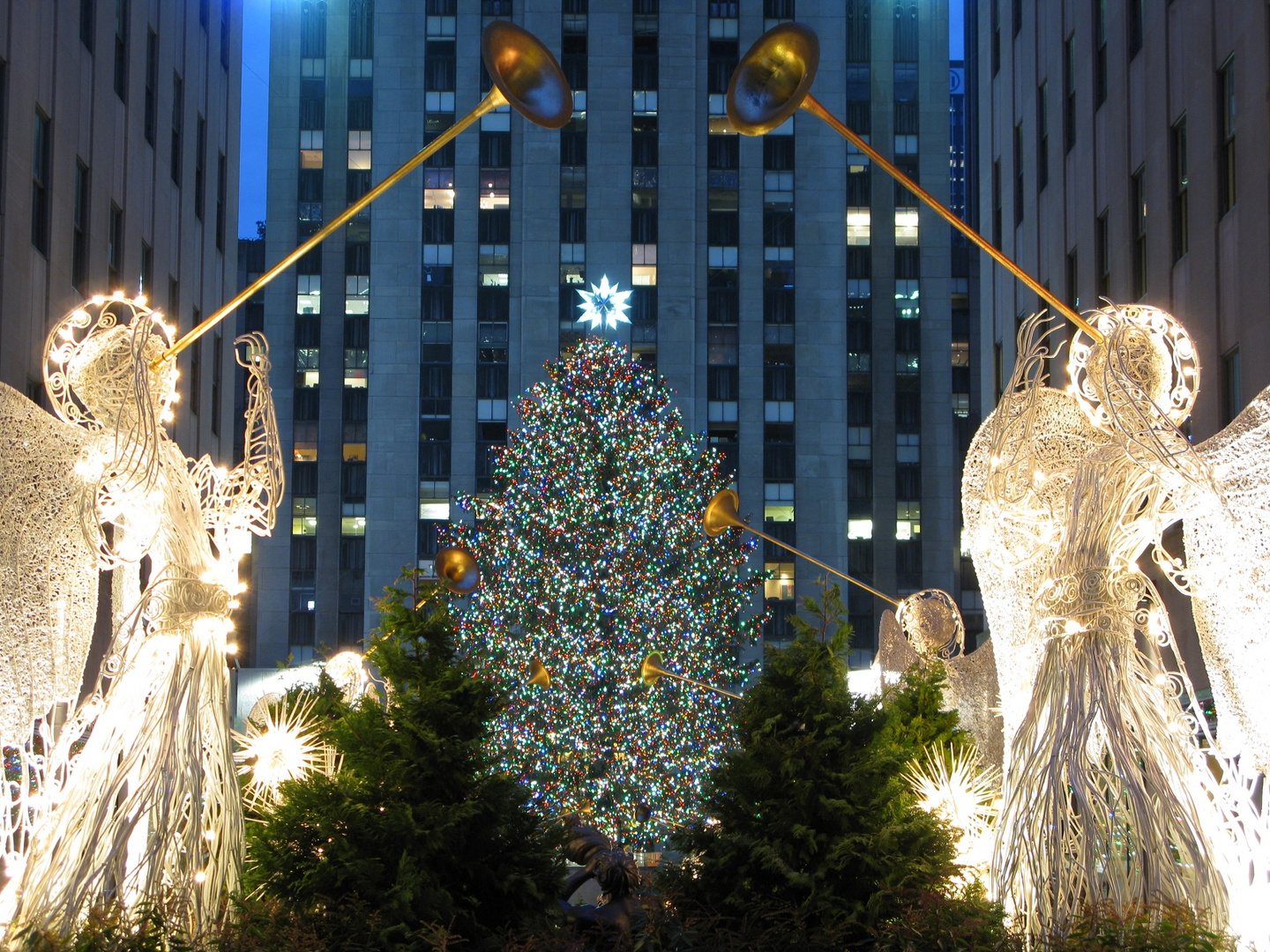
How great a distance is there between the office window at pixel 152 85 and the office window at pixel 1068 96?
16399 millimetres

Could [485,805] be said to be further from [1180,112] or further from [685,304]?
[685,304]

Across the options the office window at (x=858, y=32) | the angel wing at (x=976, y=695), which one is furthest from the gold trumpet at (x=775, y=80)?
the office window at (x=858, y=32)

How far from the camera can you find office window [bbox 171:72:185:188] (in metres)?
26.1

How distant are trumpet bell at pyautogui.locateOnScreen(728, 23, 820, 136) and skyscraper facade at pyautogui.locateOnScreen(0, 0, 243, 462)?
1348 cm

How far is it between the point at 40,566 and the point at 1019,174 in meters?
23.2

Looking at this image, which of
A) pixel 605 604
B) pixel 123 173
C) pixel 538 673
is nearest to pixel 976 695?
pixel 538 673

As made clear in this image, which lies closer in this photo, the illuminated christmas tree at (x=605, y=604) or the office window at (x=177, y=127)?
the illuminated christmas tree at (x=605, y=604)

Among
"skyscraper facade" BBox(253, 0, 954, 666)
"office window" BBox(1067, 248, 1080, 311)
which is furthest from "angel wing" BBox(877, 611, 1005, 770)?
"skyscraper facade" BBox(253, 0, 954, 666)

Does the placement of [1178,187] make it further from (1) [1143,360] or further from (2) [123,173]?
(2) [123,173]

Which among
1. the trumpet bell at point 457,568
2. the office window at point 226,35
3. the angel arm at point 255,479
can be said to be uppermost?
the office window at point 226,35

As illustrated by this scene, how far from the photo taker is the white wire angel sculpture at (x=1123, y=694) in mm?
6785

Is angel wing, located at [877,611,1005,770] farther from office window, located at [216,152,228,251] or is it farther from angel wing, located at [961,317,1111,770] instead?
office window, located at [216,152,228,251]

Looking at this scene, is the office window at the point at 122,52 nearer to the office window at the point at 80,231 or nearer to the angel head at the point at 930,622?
the office window at the point at 80,231

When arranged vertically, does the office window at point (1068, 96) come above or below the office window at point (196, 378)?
above
